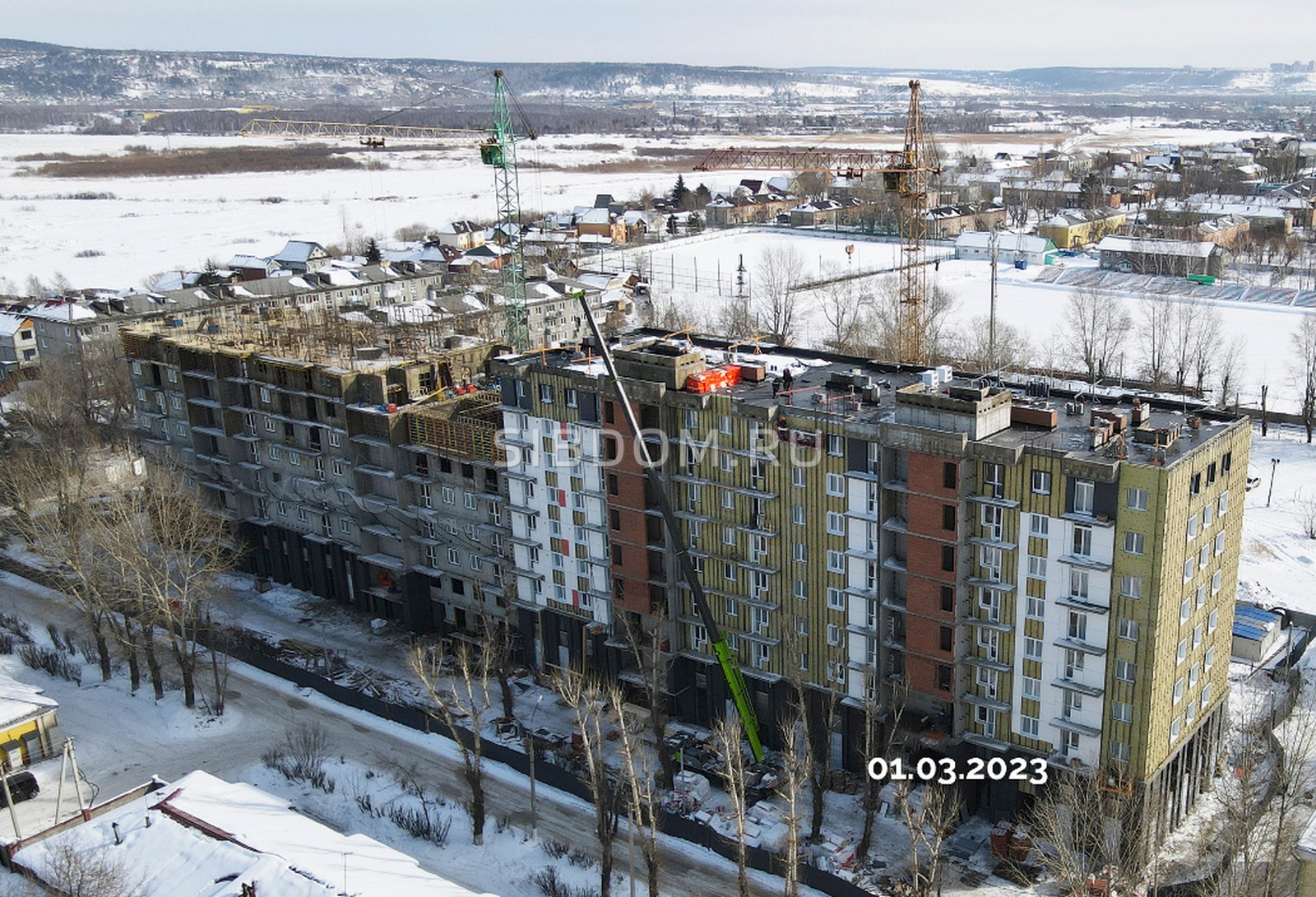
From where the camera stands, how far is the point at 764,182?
183 meters

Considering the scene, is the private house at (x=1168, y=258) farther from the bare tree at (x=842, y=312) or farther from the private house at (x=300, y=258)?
the private house at (x=300, y=258)

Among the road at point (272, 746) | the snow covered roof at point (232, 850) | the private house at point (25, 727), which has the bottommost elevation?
the road at point (272, 746)

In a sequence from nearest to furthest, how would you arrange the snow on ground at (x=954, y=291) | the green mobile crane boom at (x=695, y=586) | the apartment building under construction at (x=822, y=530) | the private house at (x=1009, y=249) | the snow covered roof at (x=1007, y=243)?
the apartment building under construction at (x=822, y=530), the green mobile crane boom at (x=695, y=586), the snow on ground at (x=954, y=291), the private house at (x=1009, y=249), the snow covered roof at (x=1007, y=243)

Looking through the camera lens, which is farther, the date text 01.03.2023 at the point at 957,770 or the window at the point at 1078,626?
the date text 01.03.2023 at the point at 957,770

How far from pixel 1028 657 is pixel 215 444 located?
40651mm

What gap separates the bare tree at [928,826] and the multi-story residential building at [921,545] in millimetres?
1322

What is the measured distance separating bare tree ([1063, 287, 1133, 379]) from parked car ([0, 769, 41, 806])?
6392 centimetres

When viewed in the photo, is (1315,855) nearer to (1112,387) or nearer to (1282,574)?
(1282,574)

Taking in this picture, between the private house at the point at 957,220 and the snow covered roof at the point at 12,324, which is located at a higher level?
the snow covered roof at the point at 12,324

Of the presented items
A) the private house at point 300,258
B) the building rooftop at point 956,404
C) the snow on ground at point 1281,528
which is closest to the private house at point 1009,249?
the snow on ground at point 1281,528

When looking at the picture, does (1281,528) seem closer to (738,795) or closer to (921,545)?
(921,545)

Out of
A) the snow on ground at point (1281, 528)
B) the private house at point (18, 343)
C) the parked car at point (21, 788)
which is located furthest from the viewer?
the private house at point (18, 343)

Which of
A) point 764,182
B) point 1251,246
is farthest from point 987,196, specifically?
point 1251,246

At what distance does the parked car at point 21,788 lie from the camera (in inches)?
1522
